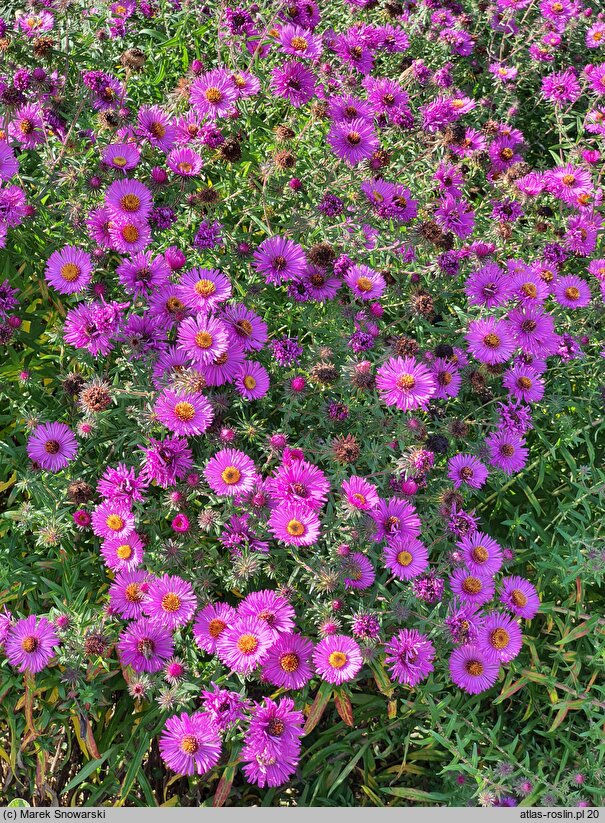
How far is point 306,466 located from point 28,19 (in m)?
2.32

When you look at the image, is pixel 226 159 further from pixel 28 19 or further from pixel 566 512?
pixel 566 512

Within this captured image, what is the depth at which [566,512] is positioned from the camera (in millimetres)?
3016

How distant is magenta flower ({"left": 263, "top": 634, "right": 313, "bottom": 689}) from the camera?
236 centimetres

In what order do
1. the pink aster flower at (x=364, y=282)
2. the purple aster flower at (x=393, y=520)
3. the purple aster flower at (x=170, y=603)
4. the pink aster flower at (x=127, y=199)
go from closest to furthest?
the purple aster flower at (x=170, y=603)
the purple aster flower at (x=393, y=520)
the pink aster flower at (x=127, y=199)
the pink aster flower at (x=364, y=282)

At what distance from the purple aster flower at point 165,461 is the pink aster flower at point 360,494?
0.54 metres

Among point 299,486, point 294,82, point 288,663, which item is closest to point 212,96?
point 294,82

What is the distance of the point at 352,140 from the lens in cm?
287

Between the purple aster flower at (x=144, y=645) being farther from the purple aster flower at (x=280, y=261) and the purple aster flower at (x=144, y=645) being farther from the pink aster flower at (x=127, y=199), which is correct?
the pink aster flower at (x=127, y=199)

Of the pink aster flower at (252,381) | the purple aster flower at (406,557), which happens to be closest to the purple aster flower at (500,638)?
the purple aster flower at (406,557)

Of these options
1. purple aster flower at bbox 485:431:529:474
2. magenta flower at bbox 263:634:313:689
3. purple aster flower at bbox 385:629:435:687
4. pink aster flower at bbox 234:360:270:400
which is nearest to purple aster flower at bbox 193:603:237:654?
magenta flower at bbox 263:634:313:689

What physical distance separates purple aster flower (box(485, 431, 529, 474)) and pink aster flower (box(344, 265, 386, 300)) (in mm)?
740

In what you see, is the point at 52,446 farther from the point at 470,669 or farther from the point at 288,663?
the point at 470,669

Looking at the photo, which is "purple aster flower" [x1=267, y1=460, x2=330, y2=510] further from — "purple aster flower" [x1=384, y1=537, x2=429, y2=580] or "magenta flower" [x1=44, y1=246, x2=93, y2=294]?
"magenta flower" [x1=44, y1=246, x2=93, y2=294]

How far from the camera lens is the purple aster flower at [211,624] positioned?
234 centimetres
